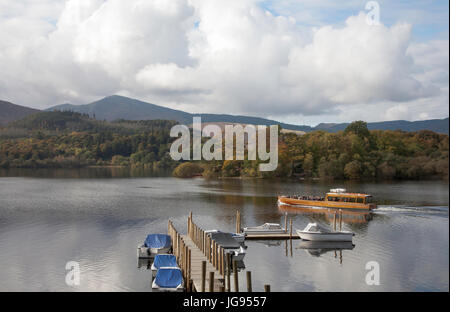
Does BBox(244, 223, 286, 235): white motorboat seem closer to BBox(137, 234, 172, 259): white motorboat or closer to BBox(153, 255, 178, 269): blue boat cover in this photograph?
BBox(137, 234, 172, 259): white motorboat

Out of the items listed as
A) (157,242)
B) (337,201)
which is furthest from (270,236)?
(337,201)

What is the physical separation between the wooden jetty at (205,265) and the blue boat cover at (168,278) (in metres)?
0.87

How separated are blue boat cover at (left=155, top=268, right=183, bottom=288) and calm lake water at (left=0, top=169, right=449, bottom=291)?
1738 mm

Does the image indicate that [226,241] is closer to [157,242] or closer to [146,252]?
[157,242]

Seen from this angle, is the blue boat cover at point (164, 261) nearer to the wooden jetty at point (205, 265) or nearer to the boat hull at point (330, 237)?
the wooden jetty at point (205, 265)

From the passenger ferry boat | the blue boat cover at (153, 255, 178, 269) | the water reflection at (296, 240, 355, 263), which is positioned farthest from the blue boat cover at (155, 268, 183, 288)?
the passenger ferry boat

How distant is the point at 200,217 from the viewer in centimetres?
4806

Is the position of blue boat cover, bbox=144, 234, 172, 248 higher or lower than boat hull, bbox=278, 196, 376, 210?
lower

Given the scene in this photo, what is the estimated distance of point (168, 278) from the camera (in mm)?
23203

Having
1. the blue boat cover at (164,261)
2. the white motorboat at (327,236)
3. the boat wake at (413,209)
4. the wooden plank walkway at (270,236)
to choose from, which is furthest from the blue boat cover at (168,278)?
the boat wake at (413,209)

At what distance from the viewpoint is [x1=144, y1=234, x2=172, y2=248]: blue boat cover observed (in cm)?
3081

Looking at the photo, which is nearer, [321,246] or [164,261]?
[164,261]

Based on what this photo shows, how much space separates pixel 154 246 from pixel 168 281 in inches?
311
